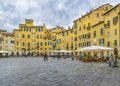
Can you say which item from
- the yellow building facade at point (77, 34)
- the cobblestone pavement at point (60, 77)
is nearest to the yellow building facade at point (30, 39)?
the yellow building facade at point (77, 34)

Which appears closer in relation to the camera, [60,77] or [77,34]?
[60,77]

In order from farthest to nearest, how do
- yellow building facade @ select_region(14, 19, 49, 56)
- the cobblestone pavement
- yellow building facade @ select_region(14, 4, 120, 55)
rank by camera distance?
yellow building facade @ select_region(14, 19, 49, 56)
yellow building facade @ select_region(14, 4, 120, 55)
the cobblestone pavement

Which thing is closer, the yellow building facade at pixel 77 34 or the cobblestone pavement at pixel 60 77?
the cobblestone pavement at pixel 60 77

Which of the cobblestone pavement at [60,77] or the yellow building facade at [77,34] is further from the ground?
the yellow building facade at [77,34]

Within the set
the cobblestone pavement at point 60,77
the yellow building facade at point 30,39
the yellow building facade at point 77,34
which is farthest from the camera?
the yellow building facade at point 30,39

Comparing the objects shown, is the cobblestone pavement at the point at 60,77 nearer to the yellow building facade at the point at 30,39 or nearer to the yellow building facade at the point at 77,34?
the yellow building facade at the point at 77,34

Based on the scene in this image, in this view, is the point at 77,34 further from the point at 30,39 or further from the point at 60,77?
the point at 60,77

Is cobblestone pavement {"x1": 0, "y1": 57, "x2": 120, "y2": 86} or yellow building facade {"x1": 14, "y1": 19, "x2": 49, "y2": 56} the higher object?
yellow building facade {"x1": 14, "y1": 19, "x2": 49, "y2": 56}

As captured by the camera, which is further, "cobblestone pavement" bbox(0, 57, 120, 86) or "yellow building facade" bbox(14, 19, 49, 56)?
"yellow building facade" bbox(14, 19, 49, 56)

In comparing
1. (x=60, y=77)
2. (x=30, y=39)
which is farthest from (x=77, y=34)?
(x=60, y=77)

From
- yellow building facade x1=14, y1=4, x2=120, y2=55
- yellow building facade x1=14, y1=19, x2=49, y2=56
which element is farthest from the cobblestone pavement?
yellow building facade x1=14, y1=19, x2=49, y2=56

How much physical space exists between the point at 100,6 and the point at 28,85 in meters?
54.5

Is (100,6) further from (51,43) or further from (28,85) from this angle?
(28,85)

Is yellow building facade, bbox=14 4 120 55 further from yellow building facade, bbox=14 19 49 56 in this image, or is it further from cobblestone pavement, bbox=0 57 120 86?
cobblestone pavement, bbox=0 57 120 86
